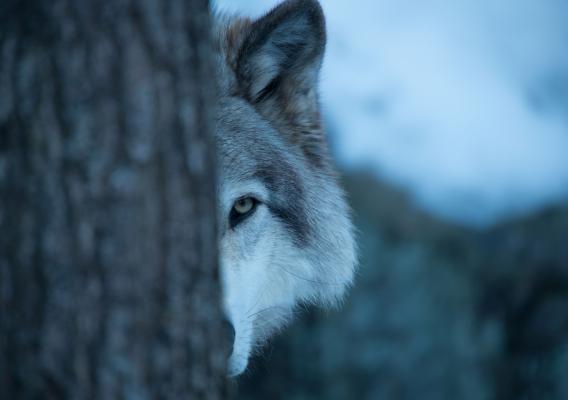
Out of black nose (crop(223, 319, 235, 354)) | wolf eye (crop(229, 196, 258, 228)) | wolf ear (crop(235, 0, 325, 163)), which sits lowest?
black nose (crop(223, 319, 235, 354))

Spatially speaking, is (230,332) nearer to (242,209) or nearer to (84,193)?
(242,209)

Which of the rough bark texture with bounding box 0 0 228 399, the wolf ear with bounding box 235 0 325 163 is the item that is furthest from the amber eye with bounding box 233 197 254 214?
the rough bark texture with bounding box 0 0 228 399

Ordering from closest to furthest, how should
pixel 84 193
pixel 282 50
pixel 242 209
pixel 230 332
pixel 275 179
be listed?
pixel 84 193 → pixel 230 332 → pixel 242 209 → pixel 275 179 → pixel 282 50

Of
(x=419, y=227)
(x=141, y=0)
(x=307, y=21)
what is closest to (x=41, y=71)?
(x=141, y=0)

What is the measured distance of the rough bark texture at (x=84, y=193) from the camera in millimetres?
1545

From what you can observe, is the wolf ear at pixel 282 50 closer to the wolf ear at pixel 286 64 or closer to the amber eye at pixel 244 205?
the wolf ear at pixel 286 64

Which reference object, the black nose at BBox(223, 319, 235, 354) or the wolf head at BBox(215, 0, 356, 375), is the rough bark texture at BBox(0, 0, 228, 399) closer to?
the black nose at BBox(223, 319, 235, 354)

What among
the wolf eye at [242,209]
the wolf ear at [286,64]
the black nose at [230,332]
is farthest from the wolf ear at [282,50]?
the black nose at [230,332]

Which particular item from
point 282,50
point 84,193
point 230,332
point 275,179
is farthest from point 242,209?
point 84,193

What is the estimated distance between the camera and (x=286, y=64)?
3723mm

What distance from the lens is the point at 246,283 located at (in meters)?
3.11

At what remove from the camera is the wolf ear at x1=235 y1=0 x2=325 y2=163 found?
348 cm

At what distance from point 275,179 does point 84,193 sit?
1.93 m

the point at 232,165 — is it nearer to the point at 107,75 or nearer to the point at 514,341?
the point at 107,75
